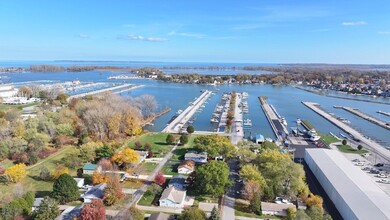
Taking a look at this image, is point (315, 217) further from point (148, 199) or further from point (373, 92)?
point (373, 92)

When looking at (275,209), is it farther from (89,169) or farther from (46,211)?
(89,169)

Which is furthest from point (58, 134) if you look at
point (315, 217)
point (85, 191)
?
point (315, 217)

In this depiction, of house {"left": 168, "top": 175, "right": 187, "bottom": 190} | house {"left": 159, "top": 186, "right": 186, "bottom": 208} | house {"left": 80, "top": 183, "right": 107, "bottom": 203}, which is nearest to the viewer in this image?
house {"left": 159, "top": 186, "right": 186, "bottom": 208}

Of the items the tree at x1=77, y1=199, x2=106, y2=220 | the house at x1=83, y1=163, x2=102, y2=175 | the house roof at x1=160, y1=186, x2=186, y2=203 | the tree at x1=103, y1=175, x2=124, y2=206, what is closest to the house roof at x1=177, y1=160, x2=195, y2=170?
the house roof at x1=160, y1=186, x2=186, y2=203

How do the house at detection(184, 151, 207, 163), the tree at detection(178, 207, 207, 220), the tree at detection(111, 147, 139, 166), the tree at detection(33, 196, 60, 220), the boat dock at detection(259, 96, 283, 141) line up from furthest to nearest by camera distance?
the boat dock at detection(259, 96, 283, 141), the house at detection(184, 151, 207, 163), the tree at detection(111, 147, 139, 166), the tree at detection(33, 196, 60, 220), the tree at detection(178, 207, 207, 220)

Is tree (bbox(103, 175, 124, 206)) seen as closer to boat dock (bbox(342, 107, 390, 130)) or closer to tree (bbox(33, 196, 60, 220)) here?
tree (bbox(33, 196, 60, 220))

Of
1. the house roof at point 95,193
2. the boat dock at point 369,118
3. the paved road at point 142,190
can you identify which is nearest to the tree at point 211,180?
the paved road at point 142,190

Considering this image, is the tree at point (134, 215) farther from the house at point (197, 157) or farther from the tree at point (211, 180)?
the house at point (197, 157)
